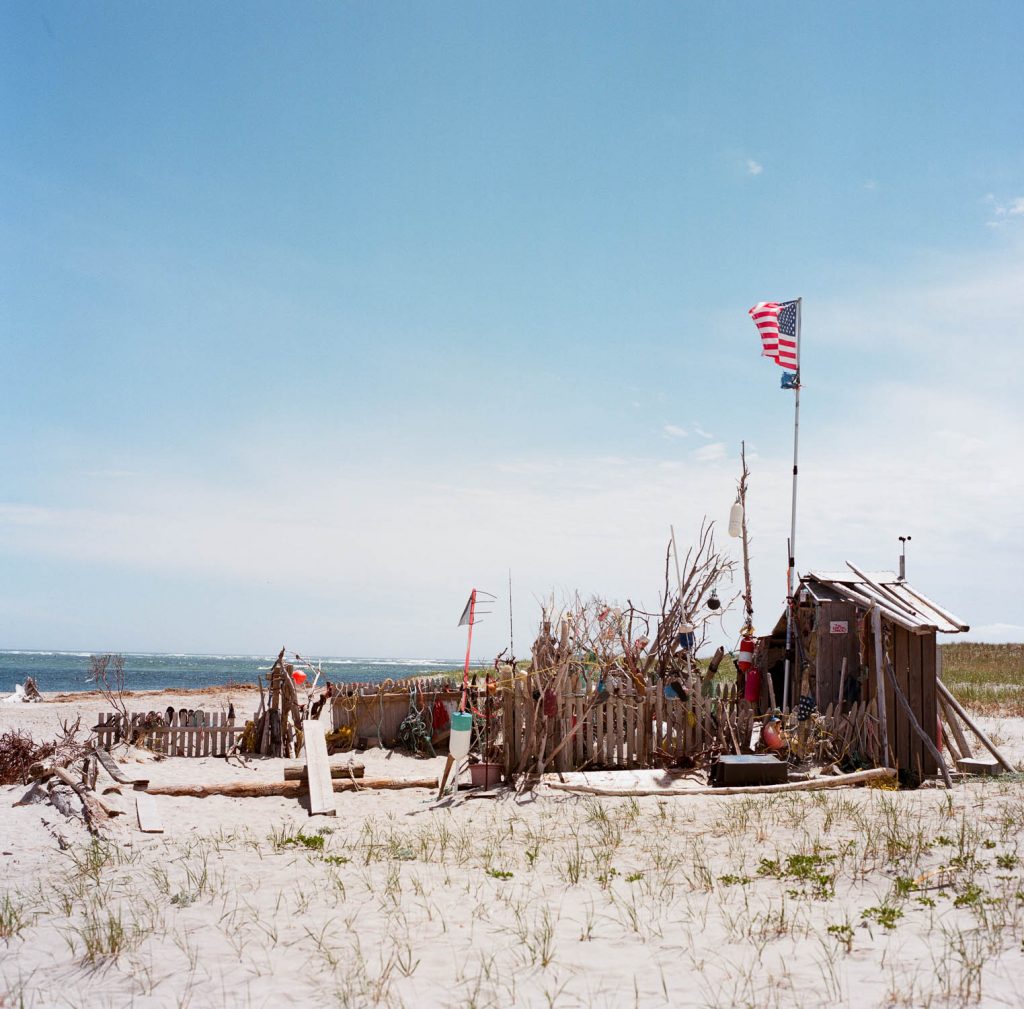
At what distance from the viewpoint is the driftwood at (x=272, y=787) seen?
11398 mm

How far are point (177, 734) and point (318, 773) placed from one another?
16.1 feet

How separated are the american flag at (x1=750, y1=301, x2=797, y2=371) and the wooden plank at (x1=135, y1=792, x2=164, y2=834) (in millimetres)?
11530

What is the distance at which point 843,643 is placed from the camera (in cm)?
1249

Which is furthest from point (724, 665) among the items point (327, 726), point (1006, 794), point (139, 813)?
point (139, 813)

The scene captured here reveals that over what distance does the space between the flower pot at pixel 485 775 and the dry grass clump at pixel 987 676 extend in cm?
1337

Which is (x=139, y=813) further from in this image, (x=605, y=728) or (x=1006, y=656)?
(x=1006, y=656)

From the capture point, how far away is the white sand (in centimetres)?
494

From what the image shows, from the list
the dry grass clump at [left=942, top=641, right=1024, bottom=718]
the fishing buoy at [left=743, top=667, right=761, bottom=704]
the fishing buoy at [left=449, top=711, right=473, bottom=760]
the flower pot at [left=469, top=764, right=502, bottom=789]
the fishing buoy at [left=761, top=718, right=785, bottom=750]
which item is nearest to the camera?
the fishing buoy at [left=449, top=711, right=473, bottom=760]

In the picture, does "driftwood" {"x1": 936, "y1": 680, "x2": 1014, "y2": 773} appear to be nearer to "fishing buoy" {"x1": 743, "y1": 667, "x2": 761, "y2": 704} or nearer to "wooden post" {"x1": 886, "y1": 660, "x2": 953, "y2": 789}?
"wooden post" {"x1": 886, "y1": 660, "x2": 953, "y2": 789}

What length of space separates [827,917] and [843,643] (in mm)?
7285

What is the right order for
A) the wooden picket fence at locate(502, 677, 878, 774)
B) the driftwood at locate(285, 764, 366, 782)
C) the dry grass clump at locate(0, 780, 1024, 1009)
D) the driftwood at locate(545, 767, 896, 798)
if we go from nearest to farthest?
the dry grass clump at locate(0, 780, 1024, 1009) < the driftwood at locate(545, 767, 896, 798) < the wooden picket fence at locate(502, 677, 878, 774) < the driftwood at locate(285, 764, 366, 782)

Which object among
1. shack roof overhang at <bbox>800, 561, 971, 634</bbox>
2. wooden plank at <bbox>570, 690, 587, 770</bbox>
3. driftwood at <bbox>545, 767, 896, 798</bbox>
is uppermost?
shack roof overhang at <bbox>800, 561, 971, 634</bbox>

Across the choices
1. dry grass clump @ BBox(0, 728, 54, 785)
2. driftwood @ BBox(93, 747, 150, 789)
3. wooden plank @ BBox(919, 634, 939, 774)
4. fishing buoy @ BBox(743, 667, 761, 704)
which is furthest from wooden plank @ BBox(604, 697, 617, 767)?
dry grass clump @ BBox(0, 728, 54, 785)

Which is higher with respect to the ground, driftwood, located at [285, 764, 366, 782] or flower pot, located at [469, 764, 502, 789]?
flower pot, located at [469, 764, 502, 789]
